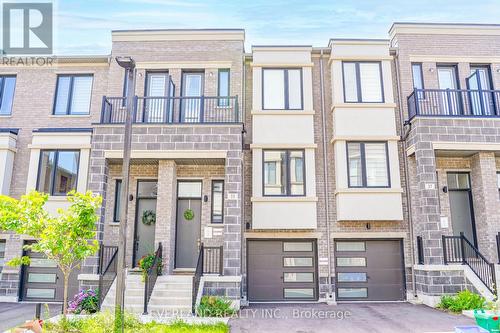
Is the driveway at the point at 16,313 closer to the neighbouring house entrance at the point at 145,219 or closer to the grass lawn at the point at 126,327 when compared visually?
the grass lawn at the point at 126,327

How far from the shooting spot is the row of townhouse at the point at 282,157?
11.4 meters

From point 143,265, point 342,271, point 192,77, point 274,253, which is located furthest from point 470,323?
point 192,77

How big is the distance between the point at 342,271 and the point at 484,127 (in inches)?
271

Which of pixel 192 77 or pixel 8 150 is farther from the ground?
pixel 192 77

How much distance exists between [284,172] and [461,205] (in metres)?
6.51

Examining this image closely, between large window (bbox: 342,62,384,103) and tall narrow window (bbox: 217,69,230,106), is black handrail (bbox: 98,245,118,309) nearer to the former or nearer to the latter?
tall narrow window (bbox: 217,69,230,106)

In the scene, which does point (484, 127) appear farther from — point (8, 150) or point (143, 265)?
point (8, 150)

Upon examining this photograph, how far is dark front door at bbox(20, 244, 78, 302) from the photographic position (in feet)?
39.3

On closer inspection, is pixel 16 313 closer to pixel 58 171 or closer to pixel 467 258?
pixel 58 171

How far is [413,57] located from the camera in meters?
13.2

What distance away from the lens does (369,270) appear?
483 inches

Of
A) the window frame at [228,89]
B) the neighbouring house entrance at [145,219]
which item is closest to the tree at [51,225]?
the neighbouring house entrance at [145,219]

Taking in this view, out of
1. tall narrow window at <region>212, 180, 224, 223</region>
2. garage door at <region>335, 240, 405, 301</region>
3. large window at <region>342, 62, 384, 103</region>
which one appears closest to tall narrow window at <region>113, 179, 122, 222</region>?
tall narrow window at <region>212, 180, 224, 223</region>

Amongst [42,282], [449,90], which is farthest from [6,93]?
[449,90]
